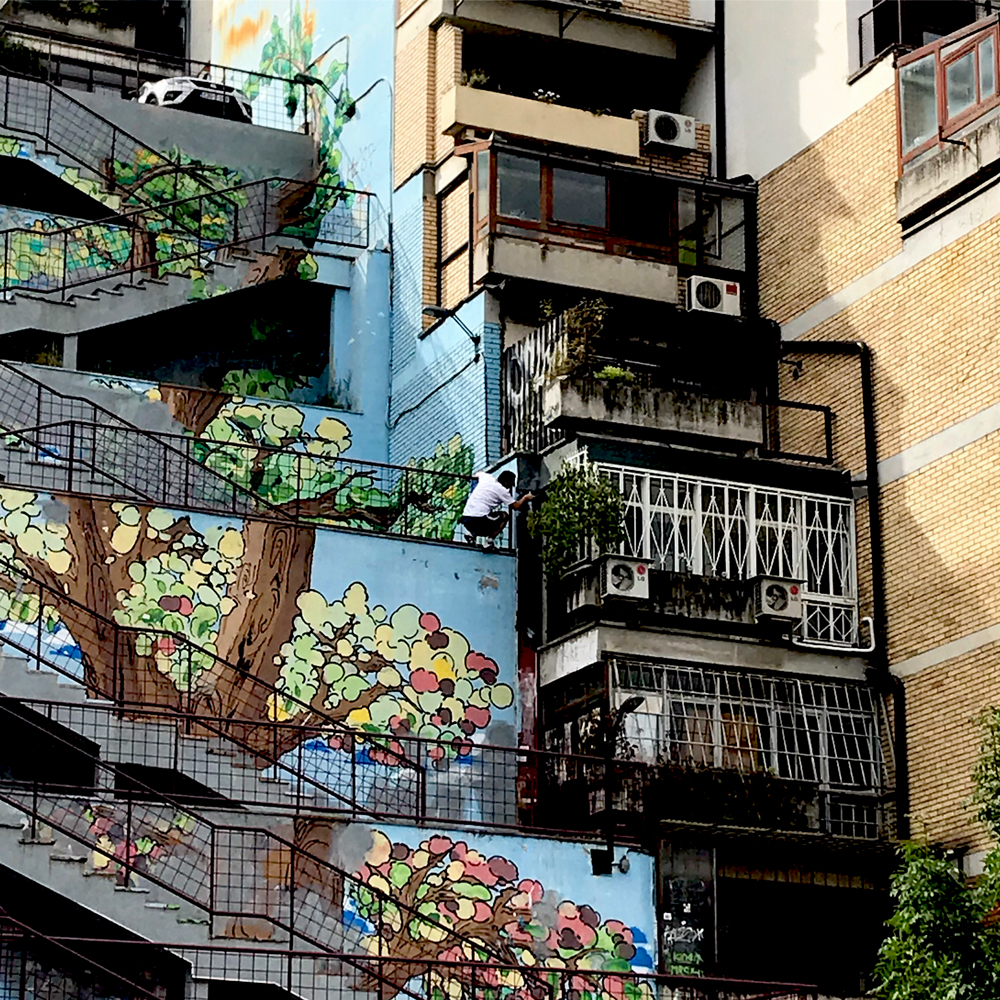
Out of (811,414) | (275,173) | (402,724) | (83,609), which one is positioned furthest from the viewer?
(275,173)

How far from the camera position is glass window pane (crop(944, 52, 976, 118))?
29.1m

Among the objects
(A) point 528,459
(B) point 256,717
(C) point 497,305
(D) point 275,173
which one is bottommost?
(B) point 256,717

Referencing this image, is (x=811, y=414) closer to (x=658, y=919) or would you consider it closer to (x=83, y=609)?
(x=658, y=919)

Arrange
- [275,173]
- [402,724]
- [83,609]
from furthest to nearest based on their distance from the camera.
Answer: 1. [275,173]
2. [402,724]
3. [83,609]

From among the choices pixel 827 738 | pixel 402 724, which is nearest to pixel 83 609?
pixel 402 724

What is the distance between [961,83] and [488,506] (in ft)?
25.8

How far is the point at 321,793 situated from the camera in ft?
90.1

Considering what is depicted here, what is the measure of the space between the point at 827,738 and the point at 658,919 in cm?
367

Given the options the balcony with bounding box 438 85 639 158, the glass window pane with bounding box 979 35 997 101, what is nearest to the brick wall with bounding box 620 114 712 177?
the balcony with bounding box 438 85 639 158

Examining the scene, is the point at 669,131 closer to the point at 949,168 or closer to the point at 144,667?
the point at 949,168

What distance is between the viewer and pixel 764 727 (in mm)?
28766

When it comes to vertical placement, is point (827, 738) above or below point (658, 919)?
above

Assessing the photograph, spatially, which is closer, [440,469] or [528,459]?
[528,459]

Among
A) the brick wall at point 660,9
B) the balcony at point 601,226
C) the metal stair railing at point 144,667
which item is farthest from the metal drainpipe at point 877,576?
the brick wall at point 660,9
